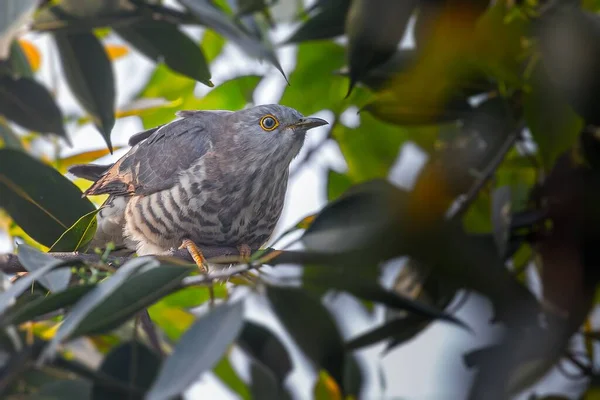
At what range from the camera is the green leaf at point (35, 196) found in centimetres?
271

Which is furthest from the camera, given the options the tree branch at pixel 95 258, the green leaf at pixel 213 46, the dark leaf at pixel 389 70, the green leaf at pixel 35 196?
the green leaf at pixel 213 46

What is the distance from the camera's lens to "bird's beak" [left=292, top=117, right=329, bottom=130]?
3.22 metres

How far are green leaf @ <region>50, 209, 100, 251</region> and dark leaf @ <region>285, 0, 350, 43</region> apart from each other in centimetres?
89

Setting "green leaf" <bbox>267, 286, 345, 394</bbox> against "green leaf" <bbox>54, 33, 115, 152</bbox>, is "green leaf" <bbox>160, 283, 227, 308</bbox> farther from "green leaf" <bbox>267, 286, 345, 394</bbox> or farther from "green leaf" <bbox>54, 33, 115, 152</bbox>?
"green leaf" <bbox>267, 286, 345, 394</bbox>

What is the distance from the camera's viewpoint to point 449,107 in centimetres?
286

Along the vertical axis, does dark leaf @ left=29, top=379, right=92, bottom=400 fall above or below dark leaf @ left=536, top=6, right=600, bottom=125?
below

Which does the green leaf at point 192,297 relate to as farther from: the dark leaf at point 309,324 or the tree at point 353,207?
the dark leaf at point 309,324

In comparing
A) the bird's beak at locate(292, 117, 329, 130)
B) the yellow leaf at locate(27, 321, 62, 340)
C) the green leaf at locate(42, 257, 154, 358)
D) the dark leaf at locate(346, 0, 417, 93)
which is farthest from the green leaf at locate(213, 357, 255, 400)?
the green leaf at locate(42, 257, 154, 358)

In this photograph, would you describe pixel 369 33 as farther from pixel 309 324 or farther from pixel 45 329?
pixel 45 329

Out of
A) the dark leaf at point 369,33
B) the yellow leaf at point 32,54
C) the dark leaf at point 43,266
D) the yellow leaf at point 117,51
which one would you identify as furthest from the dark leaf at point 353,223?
the yellow leaf at point 32,54

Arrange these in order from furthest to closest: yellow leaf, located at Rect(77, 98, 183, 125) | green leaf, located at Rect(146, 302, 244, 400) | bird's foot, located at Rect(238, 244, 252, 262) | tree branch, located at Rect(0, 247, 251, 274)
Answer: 1. yellow leaf, located at Rect(77, 98, 183, 125)
2. bird's foot, located at Rect(238, 244, 252, 262)
3. tree branch, located at Rect(0, 247, 251, 274)
4. green leaf, located at Rect(146, 302, 244, 400)

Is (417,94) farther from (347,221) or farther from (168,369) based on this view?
(168,369)

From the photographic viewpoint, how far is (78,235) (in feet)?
8.18

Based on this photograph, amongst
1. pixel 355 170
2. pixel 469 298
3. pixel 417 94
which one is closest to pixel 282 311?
pixel 469 298
